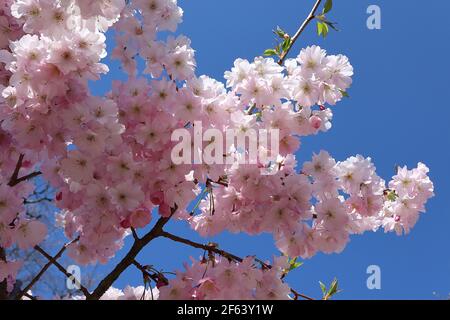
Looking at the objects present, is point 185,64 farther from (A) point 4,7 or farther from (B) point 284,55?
(A) point 4,7

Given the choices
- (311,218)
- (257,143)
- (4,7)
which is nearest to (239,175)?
(257,143)

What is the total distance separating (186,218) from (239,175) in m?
0.64

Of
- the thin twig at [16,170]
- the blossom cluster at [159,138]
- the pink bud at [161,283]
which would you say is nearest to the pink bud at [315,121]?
the blossom cluster at [159,138]

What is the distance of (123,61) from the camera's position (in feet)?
9.16

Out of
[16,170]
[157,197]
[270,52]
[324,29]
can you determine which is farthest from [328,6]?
[16,170]

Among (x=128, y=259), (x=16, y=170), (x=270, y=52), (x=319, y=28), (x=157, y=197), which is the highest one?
(x=319, y=28)

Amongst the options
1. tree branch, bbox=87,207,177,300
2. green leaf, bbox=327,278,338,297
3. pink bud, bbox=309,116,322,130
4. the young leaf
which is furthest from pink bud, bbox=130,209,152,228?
the young leaf

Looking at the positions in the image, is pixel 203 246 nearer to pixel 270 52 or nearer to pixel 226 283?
pixel 226 283

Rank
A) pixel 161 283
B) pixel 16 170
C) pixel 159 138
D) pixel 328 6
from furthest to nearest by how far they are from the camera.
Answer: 1. pixel 328 6
2. pixel 16 170
3. pixel 161 283
4. pixel 159 138

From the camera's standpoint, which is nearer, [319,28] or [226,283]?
[226,283]

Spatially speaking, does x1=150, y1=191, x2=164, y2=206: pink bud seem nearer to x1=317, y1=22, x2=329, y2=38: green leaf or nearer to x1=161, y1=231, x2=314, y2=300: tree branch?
x1=161, y1=231, x2=314, y2=300: tree branch

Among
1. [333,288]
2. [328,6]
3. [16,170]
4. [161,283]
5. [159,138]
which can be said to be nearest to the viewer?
[159,138]
